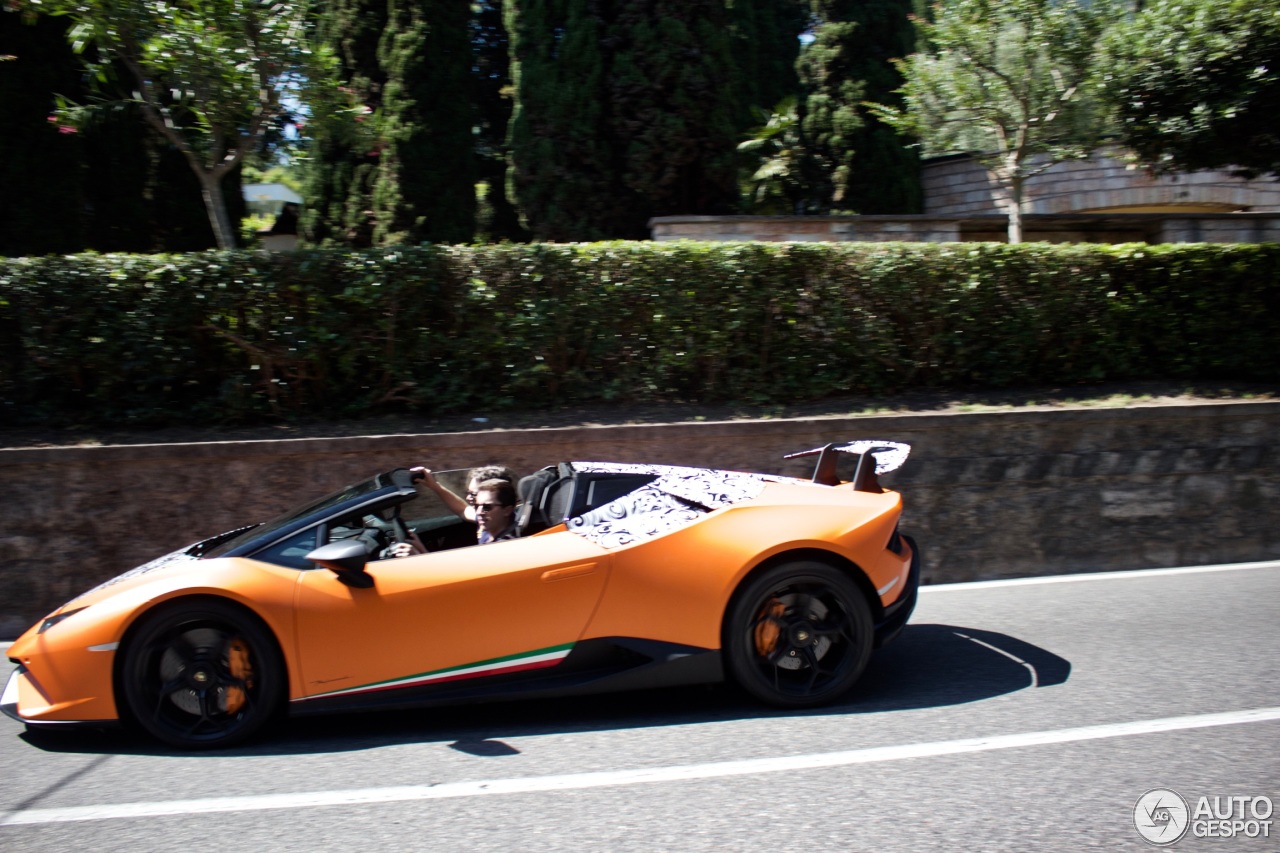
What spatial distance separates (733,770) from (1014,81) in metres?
9.86

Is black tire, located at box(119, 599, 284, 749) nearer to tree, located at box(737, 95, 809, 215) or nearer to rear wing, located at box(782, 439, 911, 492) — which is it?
rear wing, located at box(782, 439, 911, 492)

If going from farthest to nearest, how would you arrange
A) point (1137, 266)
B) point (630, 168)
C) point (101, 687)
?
point (630, 168) → point (1137, 266) → point (101, 687)

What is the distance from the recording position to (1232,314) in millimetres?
9508

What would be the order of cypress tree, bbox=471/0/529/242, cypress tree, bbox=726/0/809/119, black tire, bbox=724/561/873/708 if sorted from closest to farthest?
black tire, bbox=724/561/873/708, cypress tree, bbox=471/0/529/242, cypress tree, bbox=726/0/809/119

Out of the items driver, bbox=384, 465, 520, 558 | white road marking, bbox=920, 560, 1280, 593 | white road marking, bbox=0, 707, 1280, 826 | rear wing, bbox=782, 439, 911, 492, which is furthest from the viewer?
white road marking, bbox=920, 560, 1280, 593

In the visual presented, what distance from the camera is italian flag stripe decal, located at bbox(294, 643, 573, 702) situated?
14.4 ft

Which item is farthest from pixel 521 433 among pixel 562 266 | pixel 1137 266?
pixel 1137 266

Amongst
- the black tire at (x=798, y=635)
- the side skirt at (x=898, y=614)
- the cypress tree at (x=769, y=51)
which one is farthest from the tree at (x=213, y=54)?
the cypress tree at (x=769, y=51)

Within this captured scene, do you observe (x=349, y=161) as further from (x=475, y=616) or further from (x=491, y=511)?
(x=475, y=616)

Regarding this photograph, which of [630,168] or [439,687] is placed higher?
[630,168]

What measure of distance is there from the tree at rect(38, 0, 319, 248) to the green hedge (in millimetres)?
1513

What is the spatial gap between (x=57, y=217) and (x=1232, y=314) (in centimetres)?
1252

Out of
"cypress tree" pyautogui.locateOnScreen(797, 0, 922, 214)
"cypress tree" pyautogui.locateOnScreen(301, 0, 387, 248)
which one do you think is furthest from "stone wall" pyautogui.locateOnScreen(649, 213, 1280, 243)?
"cypress tree" pyautogui.locateOnScreen(301, 0, 387, 248)

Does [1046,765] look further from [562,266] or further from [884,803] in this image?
[562,266]
